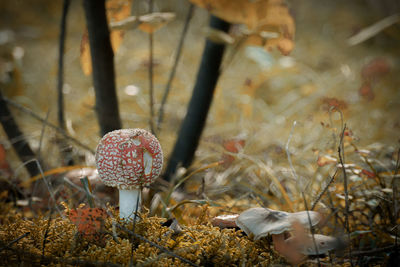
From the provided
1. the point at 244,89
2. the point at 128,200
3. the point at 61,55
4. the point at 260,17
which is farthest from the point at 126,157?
the point at 244,89

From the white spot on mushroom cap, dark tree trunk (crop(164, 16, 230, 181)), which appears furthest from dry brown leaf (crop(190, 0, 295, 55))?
the white spot on mushroom cap

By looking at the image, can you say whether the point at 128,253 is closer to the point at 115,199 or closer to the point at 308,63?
the point at 115,199

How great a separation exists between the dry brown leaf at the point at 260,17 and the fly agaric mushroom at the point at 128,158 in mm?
411

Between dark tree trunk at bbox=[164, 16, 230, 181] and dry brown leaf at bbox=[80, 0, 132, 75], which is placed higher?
dry brown leaf at bbox=[80, 0, 132, 75]

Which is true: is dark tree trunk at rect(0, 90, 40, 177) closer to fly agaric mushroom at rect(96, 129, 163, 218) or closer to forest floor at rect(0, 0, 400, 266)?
forest floor at rect(0, 0, 400, 266)

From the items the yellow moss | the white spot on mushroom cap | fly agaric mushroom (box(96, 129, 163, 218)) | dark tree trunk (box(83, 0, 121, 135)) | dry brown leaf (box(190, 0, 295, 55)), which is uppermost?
dry brown leaf (box(190, 0, 295, 55))

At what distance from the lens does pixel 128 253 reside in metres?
0.78

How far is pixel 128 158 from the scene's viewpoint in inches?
33.9

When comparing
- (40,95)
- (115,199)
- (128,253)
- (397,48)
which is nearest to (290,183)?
(115,199)

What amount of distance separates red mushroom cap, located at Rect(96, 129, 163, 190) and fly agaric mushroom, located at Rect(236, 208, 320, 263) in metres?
0.29

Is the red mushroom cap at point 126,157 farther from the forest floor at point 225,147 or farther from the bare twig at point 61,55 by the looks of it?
the bare twig at point 61,55

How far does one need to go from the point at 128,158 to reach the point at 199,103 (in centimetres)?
55

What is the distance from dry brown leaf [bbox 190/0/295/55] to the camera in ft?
3.04

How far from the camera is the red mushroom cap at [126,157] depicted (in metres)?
0.86
